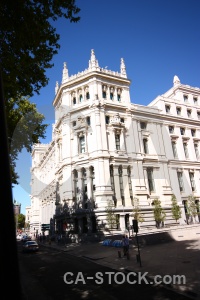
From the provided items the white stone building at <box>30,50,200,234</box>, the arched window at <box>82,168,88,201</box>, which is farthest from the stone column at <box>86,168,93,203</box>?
the arched window at <box>82,168,88,201</box>

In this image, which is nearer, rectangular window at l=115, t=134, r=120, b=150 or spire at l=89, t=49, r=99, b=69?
rectangular window at l=115, t=134, r=120, b=150

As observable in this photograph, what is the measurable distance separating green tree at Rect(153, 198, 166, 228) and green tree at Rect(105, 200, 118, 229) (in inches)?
288

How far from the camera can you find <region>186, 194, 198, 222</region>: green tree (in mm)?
40897

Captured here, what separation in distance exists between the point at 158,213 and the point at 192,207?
8282 mm

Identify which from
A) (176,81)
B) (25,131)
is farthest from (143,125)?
(25,131)

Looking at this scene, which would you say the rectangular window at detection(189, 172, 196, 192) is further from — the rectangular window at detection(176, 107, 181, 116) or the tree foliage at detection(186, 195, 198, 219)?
the rectangular window at detection(176, 107, 181, 116)

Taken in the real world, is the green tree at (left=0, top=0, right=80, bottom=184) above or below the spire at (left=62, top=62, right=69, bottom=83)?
below

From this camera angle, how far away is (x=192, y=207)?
41.2 metres

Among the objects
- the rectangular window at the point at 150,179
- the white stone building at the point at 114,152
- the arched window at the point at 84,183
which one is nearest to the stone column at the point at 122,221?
the white stone building at the point at 114,152

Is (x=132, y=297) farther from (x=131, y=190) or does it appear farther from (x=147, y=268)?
(x=131, y=190)

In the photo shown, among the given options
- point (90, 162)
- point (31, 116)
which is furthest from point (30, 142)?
point (90, 162)

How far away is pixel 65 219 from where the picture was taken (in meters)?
37.0

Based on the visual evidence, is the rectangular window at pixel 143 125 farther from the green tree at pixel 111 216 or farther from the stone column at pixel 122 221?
the stone column at pixel 122 221

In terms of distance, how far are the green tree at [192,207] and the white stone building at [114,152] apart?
1.13m
